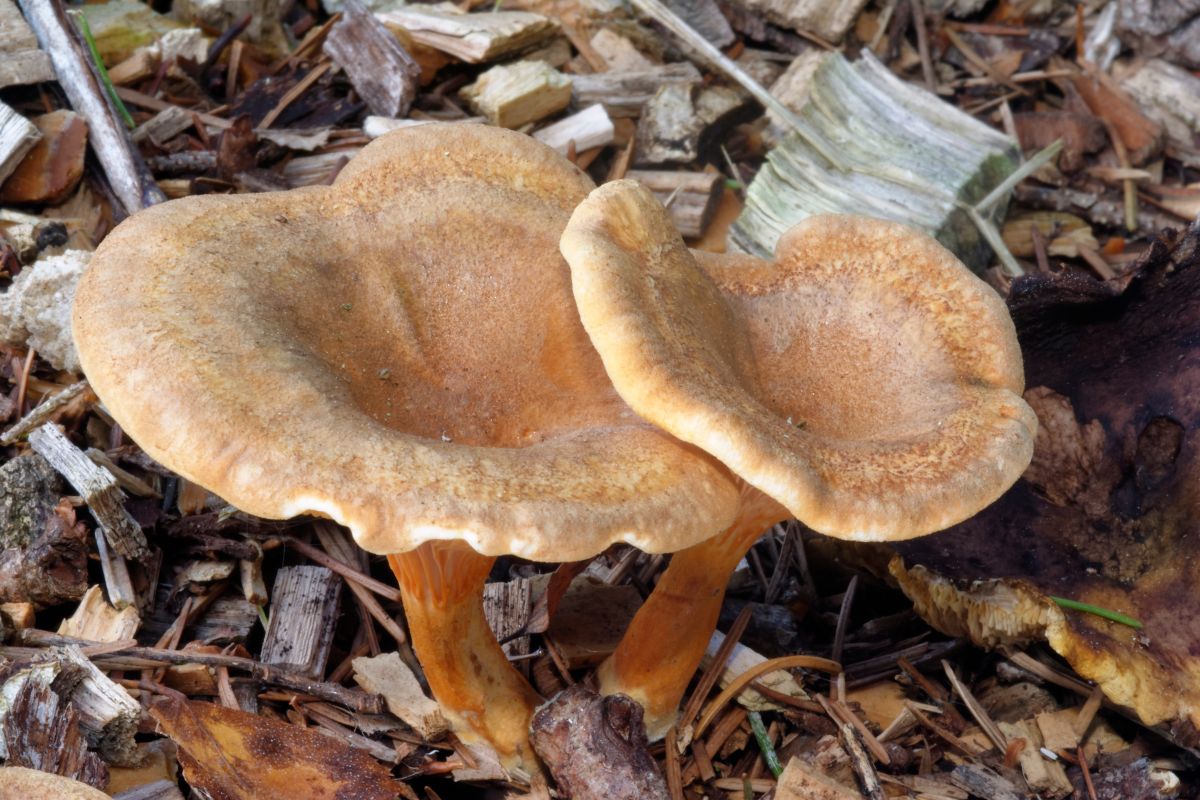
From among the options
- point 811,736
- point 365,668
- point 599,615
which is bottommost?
point 811,736

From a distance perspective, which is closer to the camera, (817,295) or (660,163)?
(817,295)

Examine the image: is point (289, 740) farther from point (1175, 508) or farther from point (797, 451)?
point (1175, 508)

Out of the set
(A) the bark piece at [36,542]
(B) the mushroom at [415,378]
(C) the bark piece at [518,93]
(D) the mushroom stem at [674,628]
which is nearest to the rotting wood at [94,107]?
(A) the bark piece at [36,542]

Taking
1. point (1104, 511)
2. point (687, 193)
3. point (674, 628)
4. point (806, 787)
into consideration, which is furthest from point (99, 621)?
point (1104, 511)

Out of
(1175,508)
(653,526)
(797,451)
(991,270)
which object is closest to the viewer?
(653,526)

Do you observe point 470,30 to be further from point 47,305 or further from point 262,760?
point 262,760

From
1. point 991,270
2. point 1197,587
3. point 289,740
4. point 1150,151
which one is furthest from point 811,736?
point 1150,151

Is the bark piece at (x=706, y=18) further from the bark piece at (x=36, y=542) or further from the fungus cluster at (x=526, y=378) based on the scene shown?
the bark piece at (x=36, y=542)
